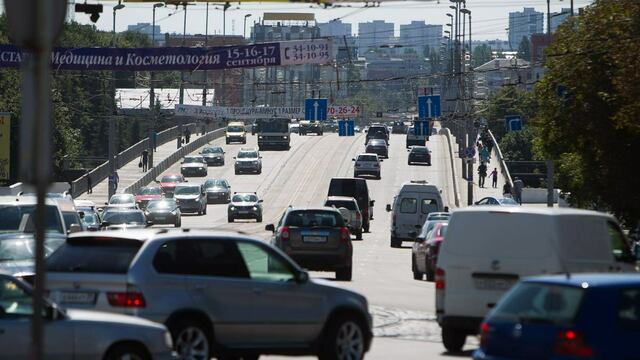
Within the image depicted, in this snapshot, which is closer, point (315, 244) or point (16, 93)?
point (315, 244)

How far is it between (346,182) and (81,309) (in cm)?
4700

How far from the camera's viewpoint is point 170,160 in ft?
326

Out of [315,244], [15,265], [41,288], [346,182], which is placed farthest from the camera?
[346,182]

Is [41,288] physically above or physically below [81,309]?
above

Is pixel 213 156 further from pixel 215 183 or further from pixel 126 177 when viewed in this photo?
pixel 215 183

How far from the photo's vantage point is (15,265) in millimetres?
20531

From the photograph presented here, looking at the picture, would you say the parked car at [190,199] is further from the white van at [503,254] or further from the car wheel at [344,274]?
the white van at [503,254]

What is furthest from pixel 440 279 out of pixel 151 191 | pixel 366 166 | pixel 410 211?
pixel 366 166

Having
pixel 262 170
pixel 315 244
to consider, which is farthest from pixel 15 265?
pixel 262 170

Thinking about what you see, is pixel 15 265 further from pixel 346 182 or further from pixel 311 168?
pixel 311 168

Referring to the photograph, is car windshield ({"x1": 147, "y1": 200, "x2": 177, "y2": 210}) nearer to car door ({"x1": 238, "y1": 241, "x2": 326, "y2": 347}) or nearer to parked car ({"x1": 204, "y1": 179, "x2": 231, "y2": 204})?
parked car ({"x1": 204, "y1": 179, "x2": 231, "y2": 204})

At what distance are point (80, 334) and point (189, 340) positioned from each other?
2.14 m

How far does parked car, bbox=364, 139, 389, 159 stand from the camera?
10412cm

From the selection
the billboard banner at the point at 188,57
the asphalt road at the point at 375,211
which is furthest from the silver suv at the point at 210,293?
the billboard banner at the point at 188,57
